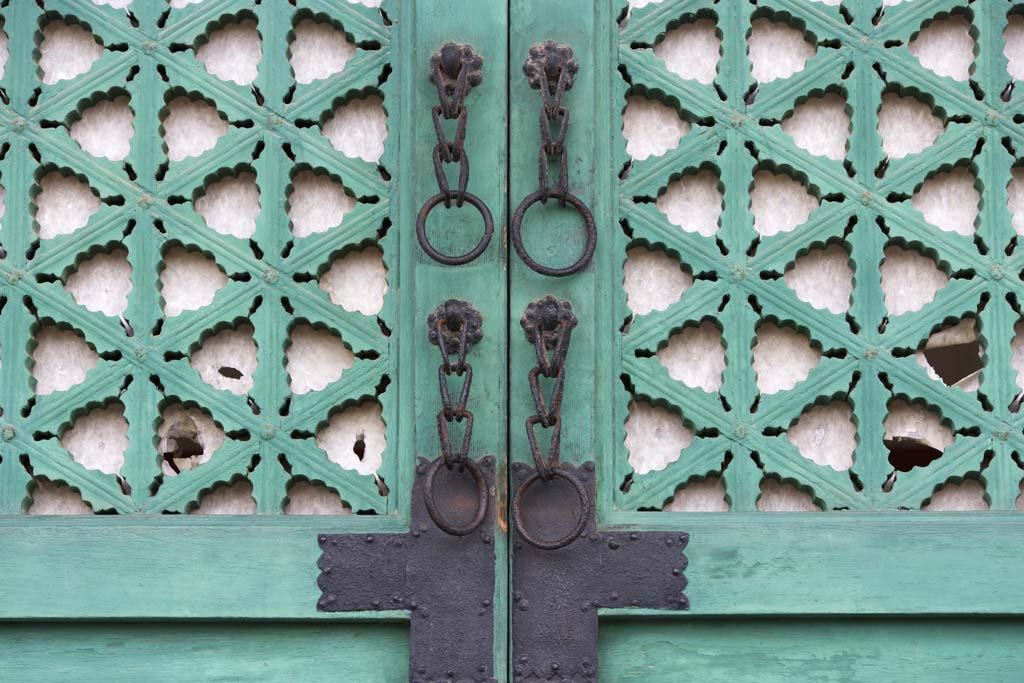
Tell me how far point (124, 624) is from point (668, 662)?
79 cm

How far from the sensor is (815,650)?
1.79 metres

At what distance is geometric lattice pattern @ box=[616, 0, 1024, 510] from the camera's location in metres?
1.84

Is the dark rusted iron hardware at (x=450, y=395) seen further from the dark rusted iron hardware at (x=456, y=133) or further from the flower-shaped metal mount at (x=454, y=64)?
the flower-shaped metal mount at (x=454, y=64)

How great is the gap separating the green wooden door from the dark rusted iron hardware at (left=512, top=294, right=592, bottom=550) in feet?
0.10

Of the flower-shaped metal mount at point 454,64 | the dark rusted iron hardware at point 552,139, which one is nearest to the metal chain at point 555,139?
the dark rusted iron hardware at point 552,139

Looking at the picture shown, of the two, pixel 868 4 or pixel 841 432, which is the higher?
pixel 868 4

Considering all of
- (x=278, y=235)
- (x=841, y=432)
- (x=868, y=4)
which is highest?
(x=868, y=4)

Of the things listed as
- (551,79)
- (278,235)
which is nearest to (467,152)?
(551,79)

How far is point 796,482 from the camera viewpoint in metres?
1.84

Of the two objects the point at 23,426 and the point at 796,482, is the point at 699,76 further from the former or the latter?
the point at 23,426

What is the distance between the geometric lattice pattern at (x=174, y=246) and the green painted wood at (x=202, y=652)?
18 cm

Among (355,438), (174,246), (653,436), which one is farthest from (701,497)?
(174,246)

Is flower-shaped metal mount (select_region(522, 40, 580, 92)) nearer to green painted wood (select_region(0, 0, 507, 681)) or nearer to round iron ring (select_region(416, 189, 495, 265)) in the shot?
green painted wood (select_region(0, 0, 507, 681))

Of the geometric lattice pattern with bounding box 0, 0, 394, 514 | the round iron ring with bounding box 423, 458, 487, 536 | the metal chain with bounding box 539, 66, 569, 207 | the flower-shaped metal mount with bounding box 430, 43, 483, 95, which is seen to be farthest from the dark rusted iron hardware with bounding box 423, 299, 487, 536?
the flower-shaped metal mount with bounding box 430, 43, 483, 95
